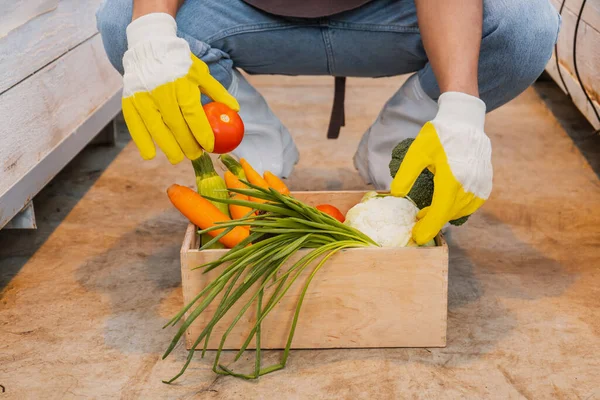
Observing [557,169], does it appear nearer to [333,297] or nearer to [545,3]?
[545,3]

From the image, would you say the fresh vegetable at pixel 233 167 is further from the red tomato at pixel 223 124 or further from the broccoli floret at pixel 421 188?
the broccoli floret at pixel 421 188

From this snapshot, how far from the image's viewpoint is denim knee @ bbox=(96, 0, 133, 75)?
4.86 feet

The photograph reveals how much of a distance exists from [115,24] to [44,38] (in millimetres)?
367

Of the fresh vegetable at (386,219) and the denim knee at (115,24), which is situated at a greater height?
the denim knee at (115,24)

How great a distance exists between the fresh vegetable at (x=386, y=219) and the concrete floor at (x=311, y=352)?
0.67 feet

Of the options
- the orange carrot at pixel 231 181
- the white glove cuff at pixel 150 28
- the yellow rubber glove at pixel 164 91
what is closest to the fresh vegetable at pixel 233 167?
the orange carrot at pixel 231 181

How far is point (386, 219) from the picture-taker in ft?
4.21

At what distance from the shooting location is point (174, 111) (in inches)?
48.1

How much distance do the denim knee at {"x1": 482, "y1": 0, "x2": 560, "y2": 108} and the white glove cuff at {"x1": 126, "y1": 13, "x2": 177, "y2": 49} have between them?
632 millimetres

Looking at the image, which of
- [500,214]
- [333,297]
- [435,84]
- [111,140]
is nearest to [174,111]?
[333,297]

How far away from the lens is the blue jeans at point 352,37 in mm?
1476

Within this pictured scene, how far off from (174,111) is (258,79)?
2242mm

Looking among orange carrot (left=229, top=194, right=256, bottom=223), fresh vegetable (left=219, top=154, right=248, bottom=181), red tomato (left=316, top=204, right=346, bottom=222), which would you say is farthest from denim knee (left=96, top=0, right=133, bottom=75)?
red tomato (left=316, top=204, right=346, bottom=222)

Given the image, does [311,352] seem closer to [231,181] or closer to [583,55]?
[231,181]
